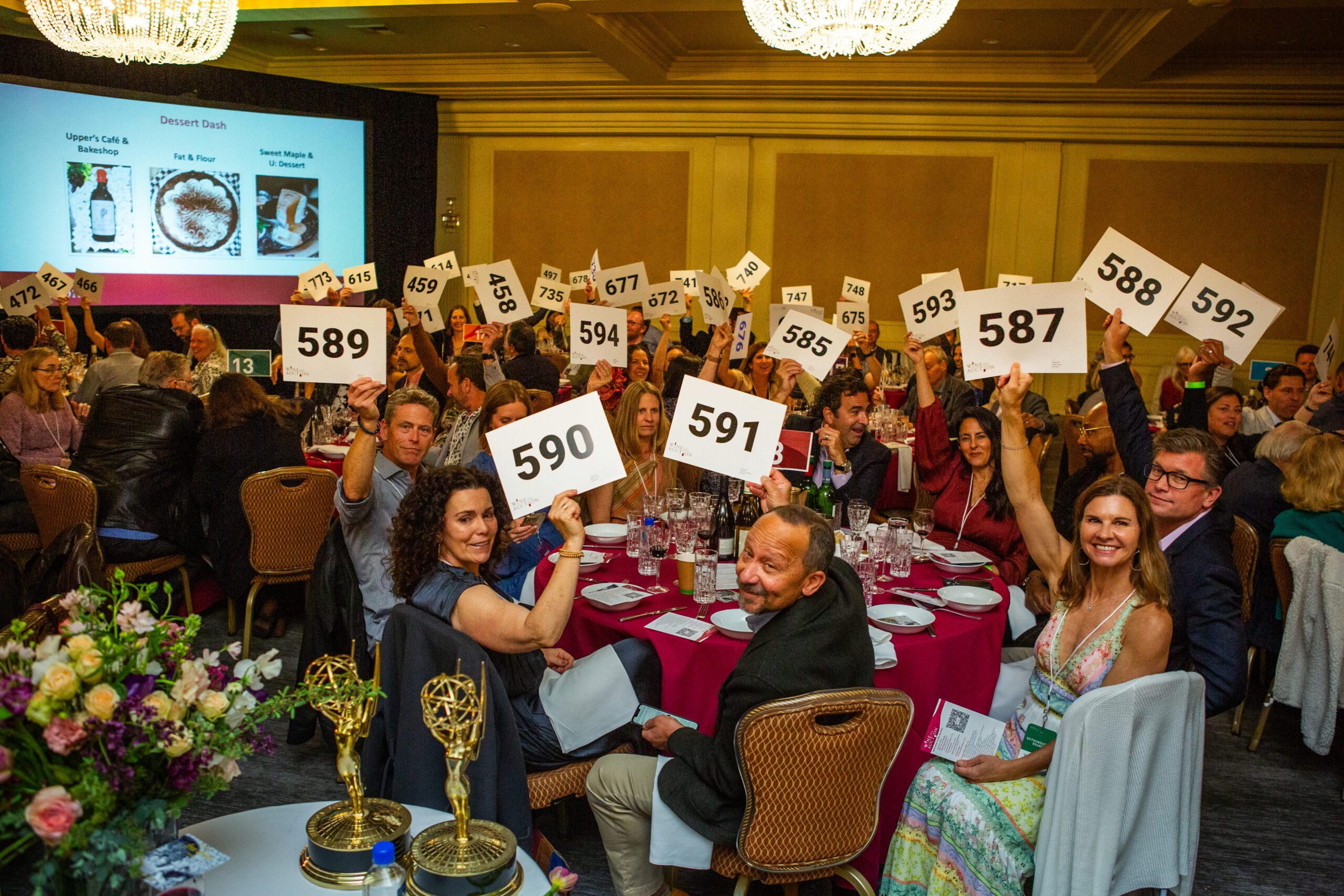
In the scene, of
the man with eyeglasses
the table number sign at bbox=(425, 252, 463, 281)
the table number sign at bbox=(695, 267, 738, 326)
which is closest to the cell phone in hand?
the man with eyeglasses

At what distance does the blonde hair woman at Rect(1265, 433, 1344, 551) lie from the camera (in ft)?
13.4

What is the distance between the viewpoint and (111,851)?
1.48 meters

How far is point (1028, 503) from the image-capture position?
3.32 m

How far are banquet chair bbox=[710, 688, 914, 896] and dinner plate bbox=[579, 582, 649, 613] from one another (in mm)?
934

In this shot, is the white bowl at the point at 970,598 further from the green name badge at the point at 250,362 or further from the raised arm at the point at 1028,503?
the green name badge at the point at 250,362

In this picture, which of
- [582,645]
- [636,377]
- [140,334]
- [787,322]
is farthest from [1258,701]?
[140,334]

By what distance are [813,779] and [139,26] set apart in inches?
284

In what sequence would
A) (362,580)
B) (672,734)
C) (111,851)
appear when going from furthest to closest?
(362,580) < (672,734) < (111,851)

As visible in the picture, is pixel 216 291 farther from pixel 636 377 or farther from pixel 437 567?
pixel 437 567

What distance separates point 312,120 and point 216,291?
218cm

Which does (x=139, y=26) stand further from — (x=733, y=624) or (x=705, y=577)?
(x=733, y=624)

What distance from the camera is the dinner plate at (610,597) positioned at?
10.9 feet

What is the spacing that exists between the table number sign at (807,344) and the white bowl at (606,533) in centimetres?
164

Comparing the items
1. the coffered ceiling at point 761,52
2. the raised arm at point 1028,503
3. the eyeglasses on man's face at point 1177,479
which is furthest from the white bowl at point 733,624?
the coffered ceiling at point 761,52
